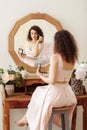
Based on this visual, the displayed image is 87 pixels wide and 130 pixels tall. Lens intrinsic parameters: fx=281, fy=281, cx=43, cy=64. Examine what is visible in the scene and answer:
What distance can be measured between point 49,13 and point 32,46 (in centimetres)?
44

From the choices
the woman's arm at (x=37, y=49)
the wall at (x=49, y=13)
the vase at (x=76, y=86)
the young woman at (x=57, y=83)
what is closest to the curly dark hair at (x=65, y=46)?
the young woman at (x=57, y=83)

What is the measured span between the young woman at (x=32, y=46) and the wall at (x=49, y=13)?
0.59 ft

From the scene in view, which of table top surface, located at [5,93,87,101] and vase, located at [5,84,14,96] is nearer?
table top surface, located at [5,93,87,101]

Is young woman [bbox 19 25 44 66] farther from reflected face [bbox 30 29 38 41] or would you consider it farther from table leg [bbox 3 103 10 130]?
table leg [bbox 3 103 10 130]

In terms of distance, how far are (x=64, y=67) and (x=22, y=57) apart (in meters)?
0.81

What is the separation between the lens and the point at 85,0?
3373 millimetres

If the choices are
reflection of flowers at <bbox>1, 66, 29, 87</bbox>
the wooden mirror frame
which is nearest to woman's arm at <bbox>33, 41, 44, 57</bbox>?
the wooden mirror frame

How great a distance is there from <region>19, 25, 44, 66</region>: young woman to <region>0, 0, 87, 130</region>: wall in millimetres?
179

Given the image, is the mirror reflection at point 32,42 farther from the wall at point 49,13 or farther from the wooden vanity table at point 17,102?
the wooden vanity table at point 17,102

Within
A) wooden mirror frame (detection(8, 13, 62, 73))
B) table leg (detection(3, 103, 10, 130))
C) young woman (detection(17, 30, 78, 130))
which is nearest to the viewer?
young woman (detection(17, 30, 78, 130))

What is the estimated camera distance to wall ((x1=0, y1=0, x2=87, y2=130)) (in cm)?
325

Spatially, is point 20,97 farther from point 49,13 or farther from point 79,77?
point 49,13

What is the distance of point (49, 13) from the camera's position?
131 inches

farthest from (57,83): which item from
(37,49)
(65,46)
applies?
(37,49)
